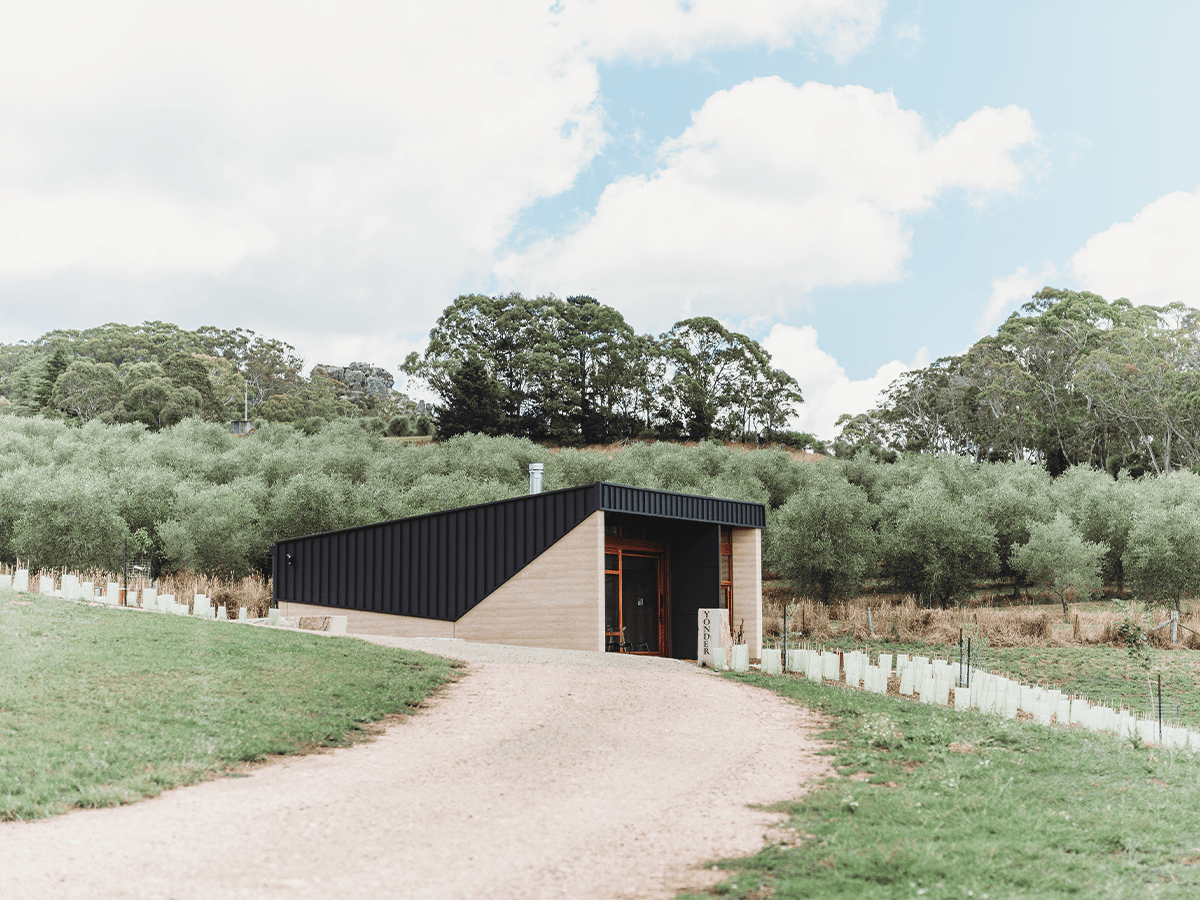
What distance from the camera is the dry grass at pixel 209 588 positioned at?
78.5ft

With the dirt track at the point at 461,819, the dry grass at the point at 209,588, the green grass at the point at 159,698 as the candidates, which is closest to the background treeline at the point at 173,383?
the dry grass at the point at 209,588

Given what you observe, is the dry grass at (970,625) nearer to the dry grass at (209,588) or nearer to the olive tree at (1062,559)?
the olive tree at (1062,559)

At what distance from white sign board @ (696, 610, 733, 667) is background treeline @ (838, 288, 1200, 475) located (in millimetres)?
34226

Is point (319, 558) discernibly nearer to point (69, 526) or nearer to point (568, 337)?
point (69, 526)

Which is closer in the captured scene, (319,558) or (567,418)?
(319,558)

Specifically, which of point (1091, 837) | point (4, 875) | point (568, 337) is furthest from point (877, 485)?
point (4, 875)

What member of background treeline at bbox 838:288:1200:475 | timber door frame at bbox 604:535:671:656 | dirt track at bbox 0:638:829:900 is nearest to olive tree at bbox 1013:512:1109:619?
background treeline at bbox 838:288:1200:475

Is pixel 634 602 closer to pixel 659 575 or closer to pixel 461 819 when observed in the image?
pixel 659 575

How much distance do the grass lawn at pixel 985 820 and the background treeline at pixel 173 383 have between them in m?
53.4

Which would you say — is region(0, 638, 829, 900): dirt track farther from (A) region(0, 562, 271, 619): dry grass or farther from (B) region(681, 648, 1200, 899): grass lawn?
(A) region(0, 562, 271, 619): dry grass

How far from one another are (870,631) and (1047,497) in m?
14.8

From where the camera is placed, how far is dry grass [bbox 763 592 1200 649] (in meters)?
24.2

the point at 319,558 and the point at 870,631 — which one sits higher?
the point at 319,558

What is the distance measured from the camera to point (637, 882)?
532 cm
